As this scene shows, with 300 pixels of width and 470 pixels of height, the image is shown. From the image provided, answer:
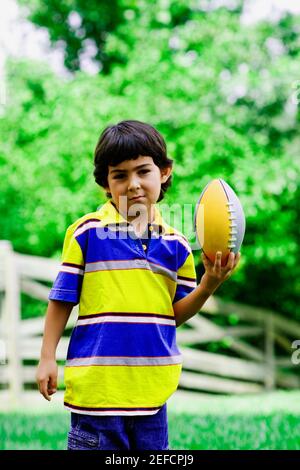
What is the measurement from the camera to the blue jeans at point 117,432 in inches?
89.1

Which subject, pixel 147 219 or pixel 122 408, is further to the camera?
pixel 147 219

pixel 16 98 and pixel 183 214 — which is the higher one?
pixel 16 98

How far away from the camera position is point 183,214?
852 cm

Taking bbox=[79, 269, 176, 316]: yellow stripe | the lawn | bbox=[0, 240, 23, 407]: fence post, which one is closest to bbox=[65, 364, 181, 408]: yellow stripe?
bbox=[79, 269, 176, 316]: yellow stripe

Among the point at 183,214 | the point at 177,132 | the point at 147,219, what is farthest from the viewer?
the point at 177,132

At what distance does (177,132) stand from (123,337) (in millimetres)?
7674

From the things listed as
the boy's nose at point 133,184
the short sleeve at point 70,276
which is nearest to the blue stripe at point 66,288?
the short sleeve at point 70,276

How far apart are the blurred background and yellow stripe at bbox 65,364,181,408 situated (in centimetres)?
611

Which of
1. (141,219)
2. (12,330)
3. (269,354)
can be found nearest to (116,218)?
(141,219)

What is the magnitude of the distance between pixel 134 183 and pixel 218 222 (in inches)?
12.4

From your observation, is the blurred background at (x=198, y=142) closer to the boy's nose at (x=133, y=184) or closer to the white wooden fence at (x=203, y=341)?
the white wooden fence at (x=203, y=341)

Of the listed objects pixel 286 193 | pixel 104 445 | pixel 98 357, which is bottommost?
pixel 104 445

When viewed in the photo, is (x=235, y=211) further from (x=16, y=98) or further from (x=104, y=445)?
(x=16, y=98)
